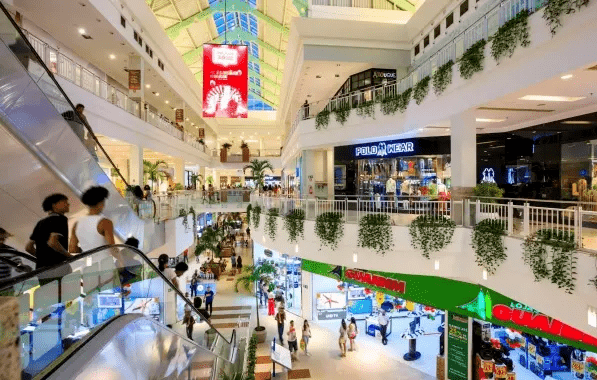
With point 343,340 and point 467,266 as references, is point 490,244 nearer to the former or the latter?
point 467,266

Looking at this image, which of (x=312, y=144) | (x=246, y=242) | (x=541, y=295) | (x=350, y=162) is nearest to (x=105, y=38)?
(x=312, y=144)

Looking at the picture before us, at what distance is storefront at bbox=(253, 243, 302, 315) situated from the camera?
1877 centimetres

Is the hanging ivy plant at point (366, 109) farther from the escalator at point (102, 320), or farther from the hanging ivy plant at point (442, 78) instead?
the escalator at point (102, 320)

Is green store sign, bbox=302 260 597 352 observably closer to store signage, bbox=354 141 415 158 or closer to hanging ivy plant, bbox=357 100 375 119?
store signage, bbox=354 141 415 158

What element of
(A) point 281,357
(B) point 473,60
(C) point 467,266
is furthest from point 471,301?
(B) point 473,60

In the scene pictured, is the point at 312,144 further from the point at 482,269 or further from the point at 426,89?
the point at 482,269

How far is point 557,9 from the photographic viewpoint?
618 cm

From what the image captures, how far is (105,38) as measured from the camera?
46.5ft

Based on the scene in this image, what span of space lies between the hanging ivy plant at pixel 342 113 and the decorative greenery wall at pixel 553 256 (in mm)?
8116

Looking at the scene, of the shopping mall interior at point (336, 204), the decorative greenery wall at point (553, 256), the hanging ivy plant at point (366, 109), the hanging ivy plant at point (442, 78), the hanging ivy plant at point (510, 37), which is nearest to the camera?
the shopping mall interior at point (336, 204)

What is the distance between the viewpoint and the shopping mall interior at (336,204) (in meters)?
4.19

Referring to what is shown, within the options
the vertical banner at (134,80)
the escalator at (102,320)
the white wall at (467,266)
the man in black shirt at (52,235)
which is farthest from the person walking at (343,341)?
the vertical banner at (134,80)

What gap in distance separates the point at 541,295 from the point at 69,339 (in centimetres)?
723

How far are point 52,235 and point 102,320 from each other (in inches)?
41.2
